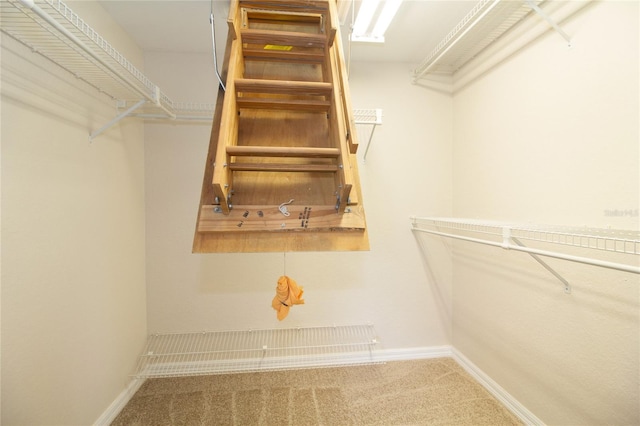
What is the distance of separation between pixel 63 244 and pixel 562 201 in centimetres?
249

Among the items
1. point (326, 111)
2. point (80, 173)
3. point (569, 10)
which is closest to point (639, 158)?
point (569, 10)

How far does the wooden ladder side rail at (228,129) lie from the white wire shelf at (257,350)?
1.48m

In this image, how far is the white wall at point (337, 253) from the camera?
2.05 m

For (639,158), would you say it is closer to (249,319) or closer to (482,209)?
(482,209)

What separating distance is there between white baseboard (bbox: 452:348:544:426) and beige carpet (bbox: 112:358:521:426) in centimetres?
4

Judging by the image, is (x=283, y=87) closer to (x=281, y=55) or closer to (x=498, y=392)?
(x=281, y=55)

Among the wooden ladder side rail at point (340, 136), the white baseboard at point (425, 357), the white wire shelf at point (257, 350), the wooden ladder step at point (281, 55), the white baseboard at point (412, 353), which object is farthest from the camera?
the white baseboard at point (412, 353)

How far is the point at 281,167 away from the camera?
1.15 m

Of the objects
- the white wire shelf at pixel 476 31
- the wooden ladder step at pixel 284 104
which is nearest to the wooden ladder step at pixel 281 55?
the wooden ladder step at pixel 284 104

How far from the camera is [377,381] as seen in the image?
1.93 m

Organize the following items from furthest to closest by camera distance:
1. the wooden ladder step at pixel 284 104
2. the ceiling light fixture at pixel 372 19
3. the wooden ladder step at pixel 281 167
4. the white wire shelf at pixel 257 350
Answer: the white wire shelf at pixel 257 350 → the ceiling light fixture at pixel 372 19 → the wooden ladder step at pixel 284 104 → the wooden ladder step at pixel 281 167

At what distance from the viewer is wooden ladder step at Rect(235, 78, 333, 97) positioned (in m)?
1.14

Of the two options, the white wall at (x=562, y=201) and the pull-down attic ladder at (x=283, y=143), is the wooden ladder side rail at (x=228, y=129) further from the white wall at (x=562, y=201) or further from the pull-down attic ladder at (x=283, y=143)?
the white wall at (x=562, y=201)

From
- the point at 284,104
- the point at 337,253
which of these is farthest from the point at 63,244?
the point at 337,253
